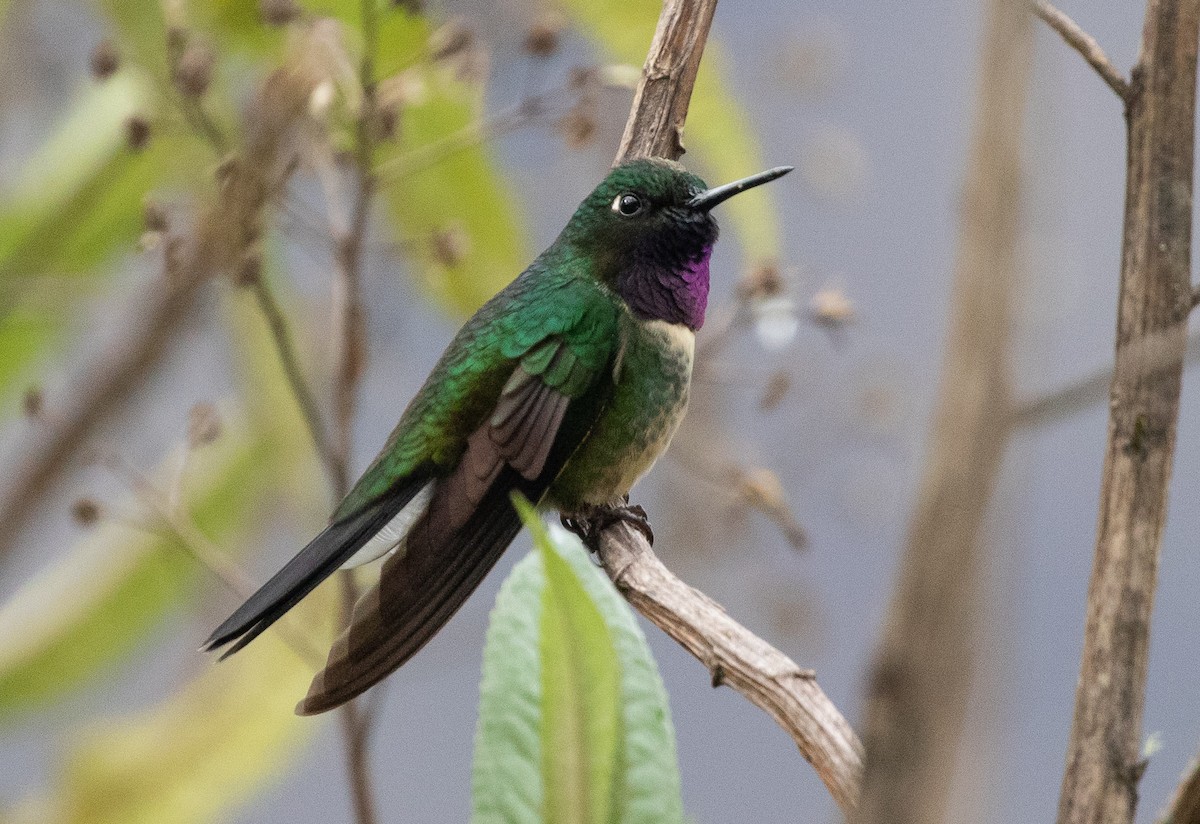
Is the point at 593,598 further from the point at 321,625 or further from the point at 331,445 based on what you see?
the point at 321,625

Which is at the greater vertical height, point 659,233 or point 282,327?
point 659,233

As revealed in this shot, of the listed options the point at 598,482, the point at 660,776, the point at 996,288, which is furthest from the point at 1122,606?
the point at 598,482

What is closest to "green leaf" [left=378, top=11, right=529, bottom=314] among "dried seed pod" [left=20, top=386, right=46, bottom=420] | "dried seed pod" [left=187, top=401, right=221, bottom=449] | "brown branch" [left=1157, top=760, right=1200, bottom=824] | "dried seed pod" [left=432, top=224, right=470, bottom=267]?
"dried seed pod" [left=432, top=224, right=470, bottom=267]

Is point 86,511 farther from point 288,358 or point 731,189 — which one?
point 731,189

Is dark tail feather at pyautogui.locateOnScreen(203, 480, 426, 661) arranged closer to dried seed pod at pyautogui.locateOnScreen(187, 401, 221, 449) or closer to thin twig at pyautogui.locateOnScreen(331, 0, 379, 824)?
thin twig at pyautogui.locateOnScreen(331, 0, 379, 824)

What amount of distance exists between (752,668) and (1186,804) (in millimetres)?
326

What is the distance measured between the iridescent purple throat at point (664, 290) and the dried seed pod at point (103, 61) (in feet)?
1.66

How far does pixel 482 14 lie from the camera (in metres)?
1.72

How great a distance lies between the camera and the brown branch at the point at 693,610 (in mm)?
723

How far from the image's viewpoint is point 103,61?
125 centimetres

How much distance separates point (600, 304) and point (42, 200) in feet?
2.33

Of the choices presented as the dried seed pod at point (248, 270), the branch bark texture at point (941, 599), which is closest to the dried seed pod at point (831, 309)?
the dried seed pod at point (248, 270)

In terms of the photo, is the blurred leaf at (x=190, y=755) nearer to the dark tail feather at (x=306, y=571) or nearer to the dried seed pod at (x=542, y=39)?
the dark tail feather at (x=306, y=571)

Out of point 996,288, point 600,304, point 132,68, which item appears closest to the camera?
point 996,288
